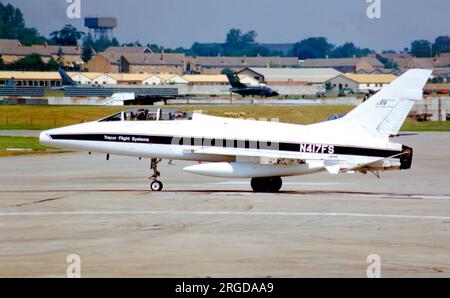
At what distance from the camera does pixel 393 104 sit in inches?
1165

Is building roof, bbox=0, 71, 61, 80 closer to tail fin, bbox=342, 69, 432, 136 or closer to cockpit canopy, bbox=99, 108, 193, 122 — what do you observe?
cockpit canopy, bbox=99, 108, 193, 122

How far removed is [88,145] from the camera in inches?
1227

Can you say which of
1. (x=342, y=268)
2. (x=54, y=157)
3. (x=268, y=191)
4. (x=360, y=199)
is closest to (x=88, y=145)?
(x=268, y=191)

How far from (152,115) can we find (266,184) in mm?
4254

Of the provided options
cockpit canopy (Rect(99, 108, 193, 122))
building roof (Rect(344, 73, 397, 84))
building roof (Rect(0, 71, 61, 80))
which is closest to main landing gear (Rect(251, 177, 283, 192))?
cockpit canopy (Rect(99, 108, 193, 122))

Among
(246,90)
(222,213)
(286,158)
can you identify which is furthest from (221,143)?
(246,90)

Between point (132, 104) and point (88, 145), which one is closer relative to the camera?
point (88, 145)

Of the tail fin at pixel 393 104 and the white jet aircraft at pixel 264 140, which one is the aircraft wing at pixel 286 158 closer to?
the white jet aircraft at pixel 264 140

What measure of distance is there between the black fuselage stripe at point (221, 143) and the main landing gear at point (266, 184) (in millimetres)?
1573

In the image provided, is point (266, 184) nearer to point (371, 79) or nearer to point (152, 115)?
point (152, 115)

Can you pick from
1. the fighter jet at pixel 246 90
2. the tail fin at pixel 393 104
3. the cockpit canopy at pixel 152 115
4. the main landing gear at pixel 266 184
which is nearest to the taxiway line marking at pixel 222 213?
the tail fin at pixel 393 104

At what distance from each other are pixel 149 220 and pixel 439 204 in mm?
8744

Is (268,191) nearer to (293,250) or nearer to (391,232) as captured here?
(391,232)

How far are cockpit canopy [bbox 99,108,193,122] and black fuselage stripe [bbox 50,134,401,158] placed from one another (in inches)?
27.5
